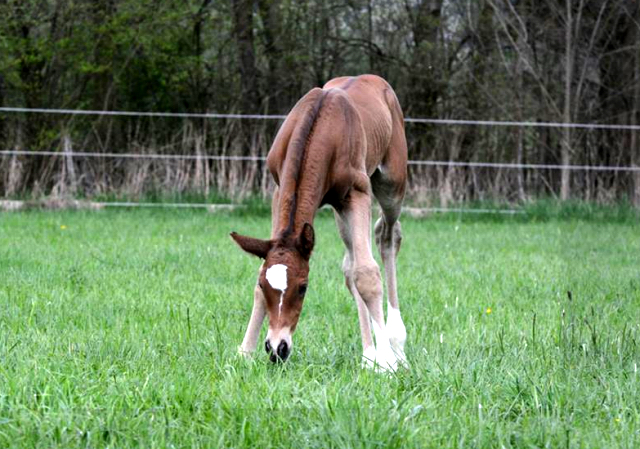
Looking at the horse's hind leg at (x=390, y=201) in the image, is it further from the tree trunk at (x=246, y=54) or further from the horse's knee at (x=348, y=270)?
the tree trunk at (x=246, y=54)

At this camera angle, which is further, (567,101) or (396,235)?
(567,101)

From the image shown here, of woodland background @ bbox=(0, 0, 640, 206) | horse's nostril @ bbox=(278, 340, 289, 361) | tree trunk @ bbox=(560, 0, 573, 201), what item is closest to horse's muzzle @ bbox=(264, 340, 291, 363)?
horse's nostril @ bbox=(278, 340, 289, 361)

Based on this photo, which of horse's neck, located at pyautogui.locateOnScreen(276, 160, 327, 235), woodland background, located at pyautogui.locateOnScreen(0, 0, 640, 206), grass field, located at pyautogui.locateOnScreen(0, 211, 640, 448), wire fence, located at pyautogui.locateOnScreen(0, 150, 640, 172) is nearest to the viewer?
grass field, located at pyautogui.locateOnScreen(0, 211, 640, 448)

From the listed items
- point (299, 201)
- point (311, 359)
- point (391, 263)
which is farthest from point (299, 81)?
point (311, 359)

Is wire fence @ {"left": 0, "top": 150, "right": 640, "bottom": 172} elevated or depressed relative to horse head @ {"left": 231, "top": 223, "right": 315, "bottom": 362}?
depressed

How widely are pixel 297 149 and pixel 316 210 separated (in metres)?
0.33

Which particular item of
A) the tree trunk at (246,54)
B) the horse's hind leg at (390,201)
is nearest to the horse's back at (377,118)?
the horse's hind leg at (390,201)

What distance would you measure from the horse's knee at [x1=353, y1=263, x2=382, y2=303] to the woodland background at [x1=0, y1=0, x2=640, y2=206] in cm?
1163

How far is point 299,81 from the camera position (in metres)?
20.5

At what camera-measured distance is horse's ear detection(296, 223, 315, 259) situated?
4.71 metres

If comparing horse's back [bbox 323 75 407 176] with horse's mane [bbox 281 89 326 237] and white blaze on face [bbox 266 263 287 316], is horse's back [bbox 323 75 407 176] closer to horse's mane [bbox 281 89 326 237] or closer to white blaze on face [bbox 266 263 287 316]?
horse's mane [bbox 281 89 326 237]

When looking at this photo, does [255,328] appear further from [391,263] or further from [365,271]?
[391,263]

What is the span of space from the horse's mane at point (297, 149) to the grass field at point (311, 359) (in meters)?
0.76

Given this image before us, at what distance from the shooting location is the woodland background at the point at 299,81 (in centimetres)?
1777
